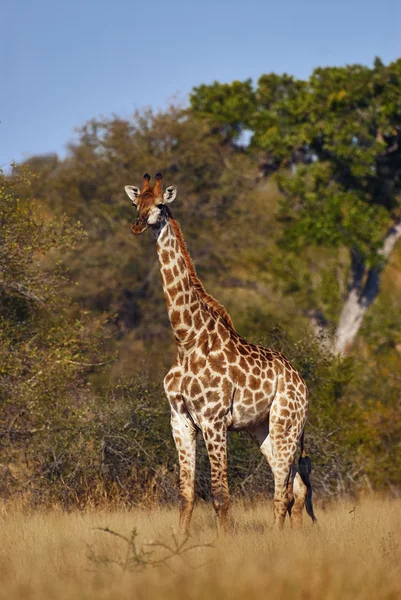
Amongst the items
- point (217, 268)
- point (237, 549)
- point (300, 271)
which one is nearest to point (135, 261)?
point (217, 268)

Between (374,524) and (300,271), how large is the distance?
19.6 metres

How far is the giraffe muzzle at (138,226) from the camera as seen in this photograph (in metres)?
9.83

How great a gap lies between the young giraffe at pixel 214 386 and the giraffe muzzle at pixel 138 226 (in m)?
0.02

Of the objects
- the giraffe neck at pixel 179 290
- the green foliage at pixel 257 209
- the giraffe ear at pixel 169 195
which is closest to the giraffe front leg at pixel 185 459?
the giraffe neck at pixel 179 290

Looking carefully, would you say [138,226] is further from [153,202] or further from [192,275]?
[192,275]

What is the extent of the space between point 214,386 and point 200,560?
2634 mm

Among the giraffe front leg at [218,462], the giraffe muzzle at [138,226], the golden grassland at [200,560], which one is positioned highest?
the giraffe muzzle at [138,226]

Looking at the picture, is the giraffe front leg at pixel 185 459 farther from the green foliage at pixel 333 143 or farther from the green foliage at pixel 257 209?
the green foliage at pixel 333 143

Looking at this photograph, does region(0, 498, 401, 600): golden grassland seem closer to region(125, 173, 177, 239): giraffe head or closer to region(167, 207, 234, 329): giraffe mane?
region(167, 207, 234, 329): giraffe mane

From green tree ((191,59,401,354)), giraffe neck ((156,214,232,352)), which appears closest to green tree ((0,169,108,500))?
giraffe neck ((156,214,232,352))

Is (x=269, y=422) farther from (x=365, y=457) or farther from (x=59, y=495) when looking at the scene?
(x=365, y=457)

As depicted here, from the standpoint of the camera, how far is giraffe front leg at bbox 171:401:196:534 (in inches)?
409

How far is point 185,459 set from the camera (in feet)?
34.3


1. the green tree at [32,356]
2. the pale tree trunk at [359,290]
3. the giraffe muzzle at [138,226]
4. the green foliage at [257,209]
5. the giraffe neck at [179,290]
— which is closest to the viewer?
the giraffe muzzle at [138,226]
